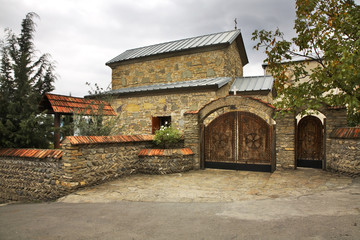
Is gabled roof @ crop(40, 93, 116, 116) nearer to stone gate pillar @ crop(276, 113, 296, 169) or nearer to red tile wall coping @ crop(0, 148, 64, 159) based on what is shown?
red tile wall coping @ crop(0, 148, 64, 159)

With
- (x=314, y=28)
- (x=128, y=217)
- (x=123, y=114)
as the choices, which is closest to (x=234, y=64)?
(x=123, y=114)

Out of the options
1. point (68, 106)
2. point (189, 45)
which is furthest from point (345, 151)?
point (189, 45)

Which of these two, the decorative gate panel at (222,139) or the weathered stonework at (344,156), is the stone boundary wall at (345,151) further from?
the decorative gate panel at (222,139)

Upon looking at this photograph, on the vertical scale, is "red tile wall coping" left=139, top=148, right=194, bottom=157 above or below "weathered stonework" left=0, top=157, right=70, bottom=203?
above

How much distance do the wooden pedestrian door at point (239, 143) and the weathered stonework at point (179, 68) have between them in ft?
19.9

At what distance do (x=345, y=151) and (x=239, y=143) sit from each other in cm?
308

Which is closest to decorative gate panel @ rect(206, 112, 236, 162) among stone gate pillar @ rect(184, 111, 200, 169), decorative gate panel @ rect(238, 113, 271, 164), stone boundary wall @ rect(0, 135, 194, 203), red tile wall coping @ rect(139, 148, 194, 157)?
decorative gate panel @ rect(238, 113, 271, 164)

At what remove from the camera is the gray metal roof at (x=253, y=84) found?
502 inches

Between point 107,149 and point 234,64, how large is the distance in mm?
11067

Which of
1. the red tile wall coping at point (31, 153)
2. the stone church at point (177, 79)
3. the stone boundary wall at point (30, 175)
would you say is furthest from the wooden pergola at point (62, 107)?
the stone church at point (177, 79)

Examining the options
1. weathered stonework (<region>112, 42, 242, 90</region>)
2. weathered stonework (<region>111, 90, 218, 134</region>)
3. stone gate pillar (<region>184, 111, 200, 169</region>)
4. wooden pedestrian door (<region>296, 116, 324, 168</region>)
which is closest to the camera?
wooden pedestrian door (<region>296, 116, 324, 168</region>)

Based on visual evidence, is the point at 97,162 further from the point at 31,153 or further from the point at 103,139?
the point at 31,153

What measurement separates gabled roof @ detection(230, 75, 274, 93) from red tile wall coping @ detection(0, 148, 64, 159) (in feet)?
29.4

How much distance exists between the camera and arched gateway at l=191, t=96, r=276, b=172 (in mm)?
8266
